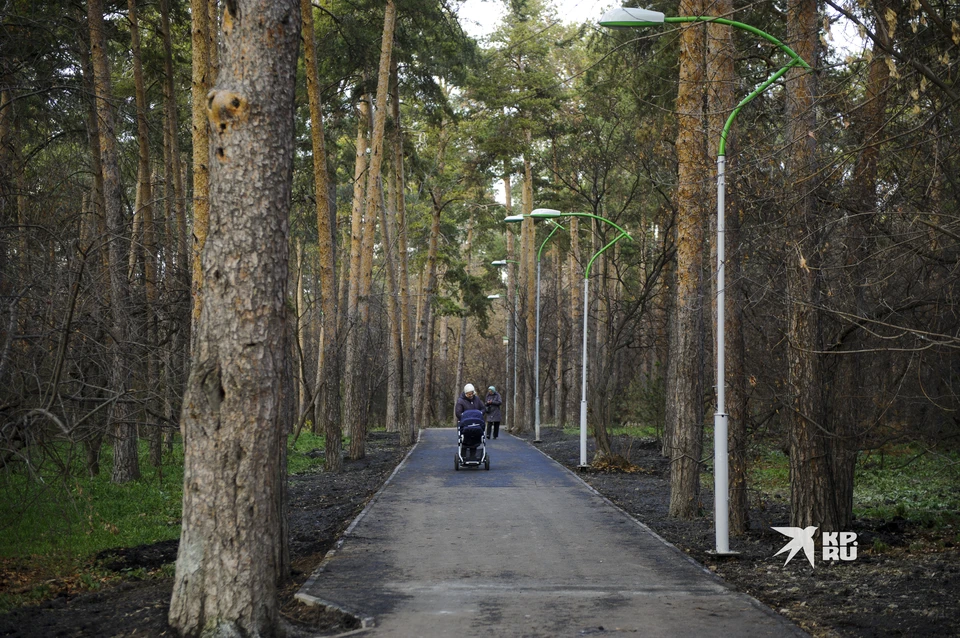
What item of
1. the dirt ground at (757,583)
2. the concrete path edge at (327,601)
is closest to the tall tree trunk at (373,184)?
the dirt ground at (757,583)

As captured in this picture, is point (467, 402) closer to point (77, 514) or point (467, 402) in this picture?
point (467, 402)

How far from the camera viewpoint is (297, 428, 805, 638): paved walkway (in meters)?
7.70

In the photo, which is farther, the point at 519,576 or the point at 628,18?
the point at 519,576

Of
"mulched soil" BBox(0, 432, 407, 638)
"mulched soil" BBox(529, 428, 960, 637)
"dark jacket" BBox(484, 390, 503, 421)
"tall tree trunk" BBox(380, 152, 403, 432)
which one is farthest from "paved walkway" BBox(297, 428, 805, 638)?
"tall tree trunk" BBox(380, 152, 403, 432)

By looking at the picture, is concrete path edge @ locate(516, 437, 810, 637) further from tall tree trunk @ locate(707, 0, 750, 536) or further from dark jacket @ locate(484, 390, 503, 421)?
dark jacket @ locate(484, 390, 503, 421)

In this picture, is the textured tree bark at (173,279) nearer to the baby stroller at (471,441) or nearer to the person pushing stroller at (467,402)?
the baby stroller at (471,441)

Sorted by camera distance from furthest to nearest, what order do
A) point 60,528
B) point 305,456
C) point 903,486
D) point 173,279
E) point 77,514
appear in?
1. point 305,456
2. point 903,486
3. point 173,279
4. point 60,528
5. point 77,514

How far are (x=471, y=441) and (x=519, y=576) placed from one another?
39.7ft

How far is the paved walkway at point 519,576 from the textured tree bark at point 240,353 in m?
1.20

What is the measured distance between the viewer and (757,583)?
970 cm

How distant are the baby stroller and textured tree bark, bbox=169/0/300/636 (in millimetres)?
14195

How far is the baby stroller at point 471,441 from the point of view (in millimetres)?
21547

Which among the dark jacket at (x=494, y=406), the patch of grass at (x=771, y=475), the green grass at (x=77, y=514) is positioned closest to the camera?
the green grass at (x=77, y=514)

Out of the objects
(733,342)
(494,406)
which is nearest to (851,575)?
(733,342)
